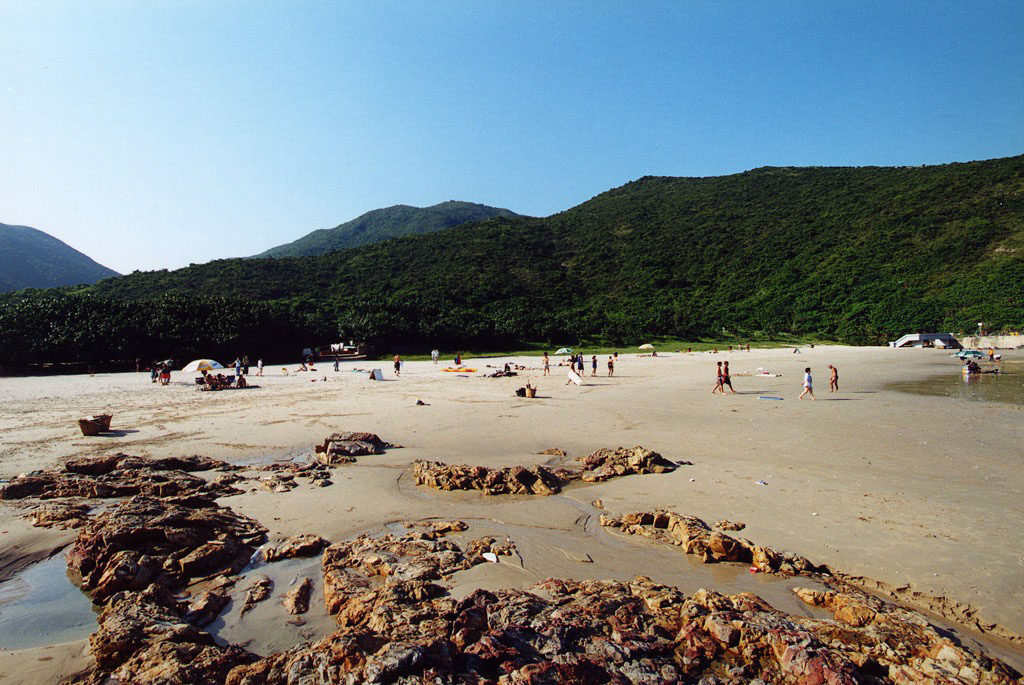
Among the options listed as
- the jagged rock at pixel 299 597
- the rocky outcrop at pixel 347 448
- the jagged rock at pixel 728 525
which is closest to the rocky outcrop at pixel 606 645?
the jagged rock at pixel 299 597

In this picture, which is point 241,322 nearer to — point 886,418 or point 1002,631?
point 886,418

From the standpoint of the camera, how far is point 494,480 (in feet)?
30.5

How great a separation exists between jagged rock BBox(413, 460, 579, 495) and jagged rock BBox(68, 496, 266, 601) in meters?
3.16

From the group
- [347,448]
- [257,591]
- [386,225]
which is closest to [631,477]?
[347,448]

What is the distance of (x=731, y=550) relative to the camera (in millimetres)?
6184

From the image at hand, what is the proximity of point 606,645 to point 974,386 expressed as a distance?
2915 centimetres

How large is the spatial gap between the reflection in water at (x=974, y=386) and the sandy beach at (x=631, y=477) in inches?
55.8

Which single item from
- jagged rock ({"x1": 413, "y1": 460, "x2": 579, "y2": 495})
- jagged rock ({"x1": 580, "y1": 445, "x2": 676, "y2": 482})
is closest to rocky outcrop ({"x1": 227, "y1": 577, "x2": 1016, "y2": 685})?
jagged rock ({"x1": 413, "y1": 460, "x2": 579, "y2": 495})

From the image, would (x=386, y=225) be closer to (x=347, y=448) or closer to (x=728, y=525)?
(x=347, y=448)

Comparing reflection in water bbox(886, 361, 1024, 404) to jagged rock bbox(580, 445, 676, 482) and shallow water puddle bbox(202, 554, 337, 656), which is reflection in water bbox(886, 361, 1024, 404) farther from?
shallow water puddle bbox(202, 554, 337, 656)

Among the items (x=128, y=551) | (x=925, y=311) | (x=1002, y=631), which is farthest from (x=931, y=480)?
(x=925, y=311)

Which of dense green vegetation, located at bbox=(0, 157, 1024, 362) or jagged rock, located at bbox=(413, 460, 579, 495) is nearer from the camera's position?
jagged rock, located at bbox=(413, 460, 579, 495)

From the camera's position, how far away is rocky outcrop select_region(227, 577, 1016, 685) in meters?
3.51

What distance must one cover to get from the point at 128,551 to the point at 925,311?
7656 centimetres
